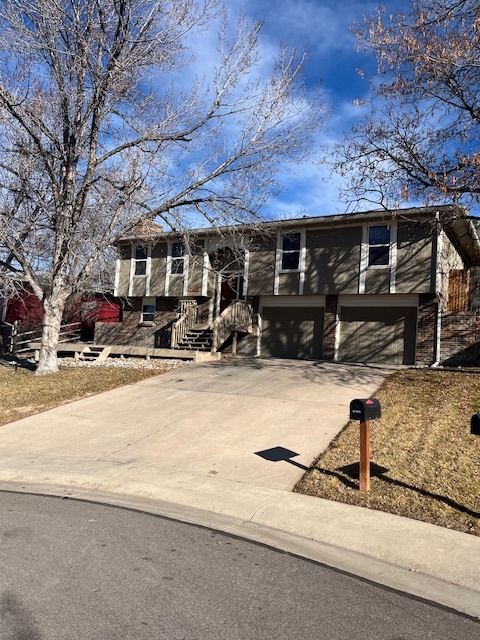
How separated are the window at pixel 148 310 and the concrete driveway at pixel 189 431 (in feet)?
32.2

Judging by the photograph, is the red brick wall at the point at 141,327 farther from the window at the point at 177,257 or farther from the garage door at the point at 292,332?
the garage door at the point at 292,332

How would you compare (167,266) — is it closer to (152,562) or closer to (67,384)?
(67,384)

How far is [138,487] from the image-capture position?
6344 mm

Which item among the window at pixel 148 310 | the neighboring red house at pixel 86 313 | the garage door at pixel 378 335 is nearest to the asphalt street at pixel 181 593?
the garage door at pixel 378 335

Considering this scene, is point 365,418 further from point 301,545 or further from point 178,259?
point 178,259

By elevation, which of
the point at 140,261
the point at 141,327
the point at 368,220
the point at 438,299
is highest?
the point at 368,220

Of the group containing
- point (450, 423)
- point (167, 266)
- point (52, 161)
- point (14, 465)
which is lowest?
point (14, 465)

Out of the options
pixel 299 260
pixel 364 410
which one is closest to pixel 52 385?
pixel 299 260

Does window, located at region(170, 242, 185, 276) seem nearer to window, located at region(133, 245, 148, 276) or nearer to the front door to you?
window, located at region(133, 245, 148, 276)

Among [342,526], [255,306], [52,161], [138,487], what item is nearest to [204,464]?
[138,487]

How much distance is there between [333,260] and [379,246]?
5.66 ft

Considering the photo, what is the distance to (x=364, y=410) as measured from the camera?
573 cm

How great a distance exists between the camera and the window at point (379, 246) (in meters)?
17.4

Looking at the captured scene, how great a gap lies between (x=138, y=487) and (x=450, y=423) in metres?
5.37
